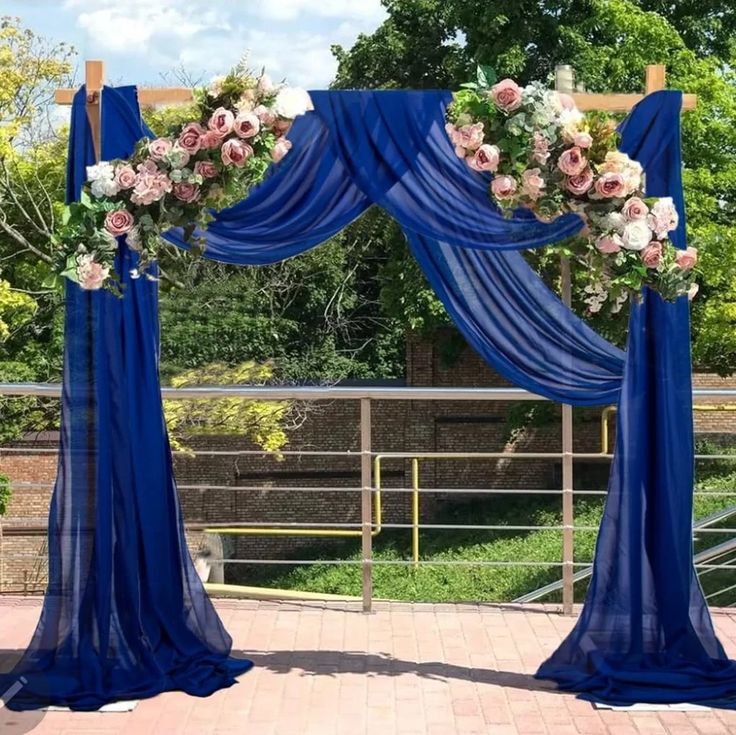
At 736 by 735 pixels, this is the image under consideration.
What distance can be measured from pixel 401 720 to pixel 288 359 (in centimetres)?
1440

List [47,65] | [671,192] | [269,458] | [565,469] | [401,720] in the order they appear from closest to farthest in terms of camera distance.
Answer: [401,720] → [671,192] → [565,469] → [47,65] → [269,458]

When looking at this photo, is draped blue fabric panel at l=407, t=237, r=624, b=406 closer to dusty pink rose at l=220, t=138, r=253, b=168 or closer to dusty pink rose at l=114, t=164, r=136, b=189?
dusty pink rose at l=220, t=138, r=253, b=168

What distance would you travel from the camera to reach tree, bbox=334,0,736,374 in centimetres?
1324

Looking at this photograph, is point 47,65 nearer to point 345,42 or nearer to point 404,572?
point 345,42

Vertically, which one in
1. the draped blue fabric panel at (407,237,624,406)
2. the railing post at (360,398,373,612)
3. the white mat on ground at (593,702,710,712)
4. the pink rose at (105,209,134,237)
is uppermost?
the pink rose at (105,209,134,237)

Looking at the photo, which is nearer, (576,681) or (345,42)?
(576,681)

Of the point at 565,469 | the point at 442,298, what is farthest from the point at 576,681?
the point at 442,298

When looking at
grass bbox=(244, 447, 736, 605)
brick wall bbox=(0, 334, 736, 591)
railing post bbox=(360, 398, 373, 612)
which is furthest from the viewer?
brick wall bbox=(0, 334, 736, 591)

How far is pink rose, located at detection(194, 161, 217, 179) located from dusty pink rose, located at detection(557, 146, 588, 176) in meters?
1.11

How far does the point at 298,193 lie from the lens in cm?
372

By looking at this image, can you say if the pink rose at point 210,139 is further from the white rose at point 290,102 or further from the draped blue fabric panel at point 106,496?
the draped blue fabric panel at point 106,496

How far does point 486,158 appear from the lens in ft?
11.4

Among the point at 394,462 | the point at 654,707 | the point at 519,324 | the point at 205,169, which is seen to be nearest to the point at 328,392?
the point at 519,324

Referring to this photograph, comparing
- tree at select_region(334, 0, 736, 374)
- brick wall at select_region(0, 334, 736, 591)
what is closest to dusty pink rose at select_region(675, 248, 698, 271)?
tree at select_region(334, 0, 736, 374)
